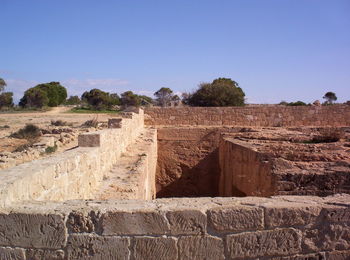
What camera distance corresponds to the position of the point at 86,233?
8.27 feet

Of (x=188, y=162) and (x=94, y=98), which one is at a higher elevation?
(x=94, y=98)

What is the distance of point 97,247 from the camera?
2.52 metres

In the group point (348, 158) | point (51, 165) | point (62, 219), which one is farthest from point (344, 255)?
point (348, 158)

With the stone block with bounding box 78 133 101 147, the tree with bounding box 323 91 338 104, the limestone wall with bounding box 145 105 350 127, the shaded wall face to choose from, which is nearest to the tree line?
the tree with bounding box 323 91 338 104

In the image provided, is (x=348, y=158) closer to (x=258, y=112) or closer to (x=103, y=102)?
(x=258, y=112)

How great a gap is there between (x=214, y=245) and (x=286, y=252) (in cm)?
54

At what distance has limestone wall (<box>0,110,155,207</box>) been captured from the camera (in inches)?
114

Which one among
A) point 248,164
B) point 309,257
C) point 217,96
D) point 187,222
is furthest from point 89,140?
point 217,96

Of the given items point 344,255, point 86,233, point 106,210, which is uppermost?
point 106,210

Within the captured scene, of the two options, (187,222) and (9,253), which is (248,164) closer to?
(187,222)

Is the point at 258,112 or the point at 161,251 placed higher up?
the point at 258,112

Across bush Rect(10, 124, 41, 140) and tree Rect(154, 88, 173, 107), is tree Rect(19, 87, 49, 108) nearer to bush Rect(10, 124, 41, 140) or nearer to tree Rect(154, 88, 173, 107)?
tree Rect(154, 88, 173, 107)

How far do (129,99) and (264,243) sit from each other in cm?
4633

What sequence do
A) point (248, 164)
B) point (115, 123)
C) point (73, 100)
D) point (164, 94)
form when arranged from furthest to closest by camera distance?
point (73, 100), point (164, 94), point (115, 123), point (248, 164)
